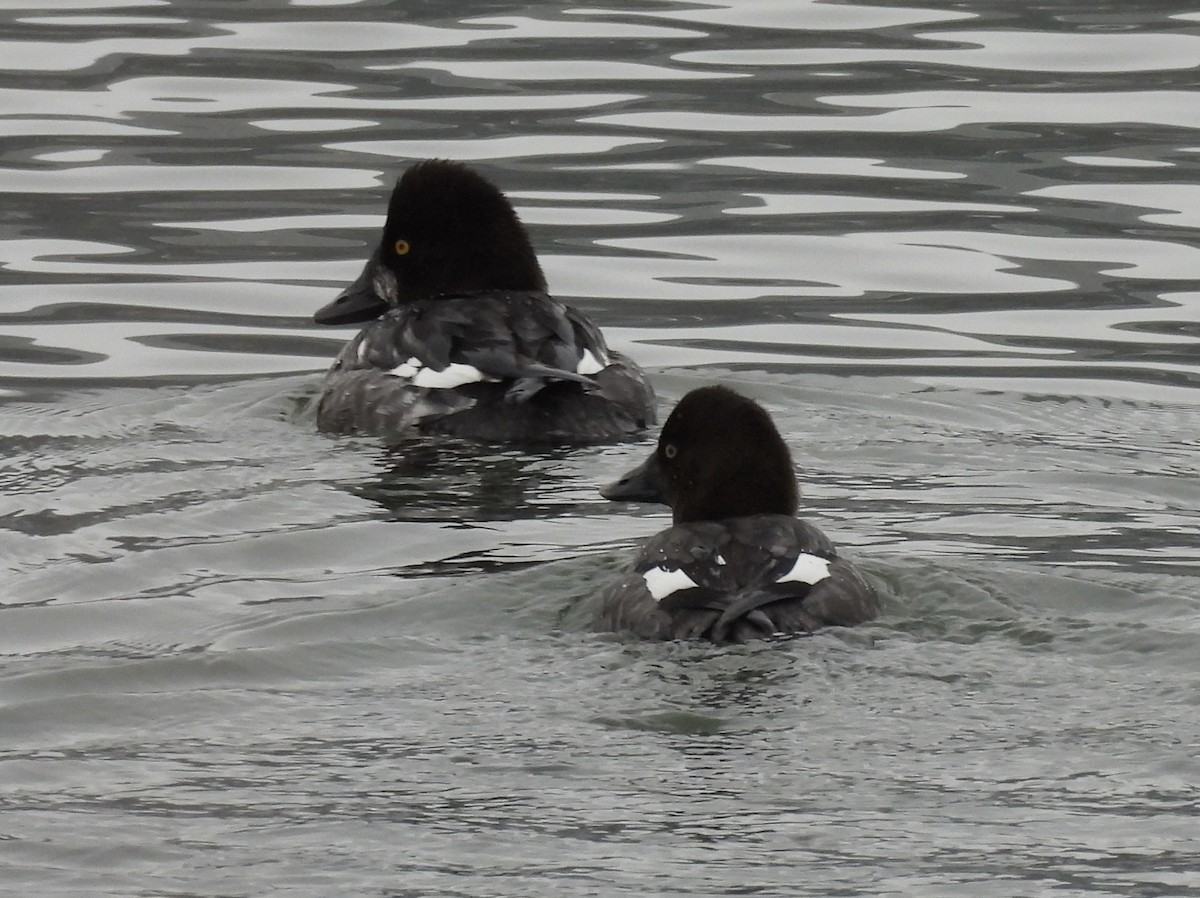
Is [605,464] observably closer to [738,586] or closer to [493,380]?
[493,380]

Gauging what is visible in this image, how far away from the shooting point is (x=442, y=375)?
1134cm

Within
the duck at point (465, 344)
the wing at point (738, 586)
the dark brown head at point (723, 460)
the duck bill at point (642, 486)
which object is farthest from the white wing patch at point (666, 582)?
the duck at point (465, 344)

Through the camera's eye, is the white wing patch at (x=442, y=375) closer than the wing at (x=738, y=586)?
No

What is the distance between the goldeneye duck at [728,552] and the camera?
783cm

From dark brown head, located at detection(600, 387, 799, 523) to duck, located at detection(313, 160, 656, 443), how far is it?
2042mm

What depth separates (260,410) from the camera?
1202 centimetres

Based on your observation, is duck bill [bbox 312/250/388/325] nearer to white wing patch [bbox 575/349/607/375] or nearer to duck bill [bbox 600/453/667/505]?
white wing patch [bbox 575/349/607/375]

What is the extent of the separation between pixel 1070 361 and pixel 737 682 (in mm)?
5957

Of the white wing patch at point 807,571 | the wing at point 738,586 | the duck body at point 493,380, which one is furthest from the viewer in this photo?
the duck body at point 493,380

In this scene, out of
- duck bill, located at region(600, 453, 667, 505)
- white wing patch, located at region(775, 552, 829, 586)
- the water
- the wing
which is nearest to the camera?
the water

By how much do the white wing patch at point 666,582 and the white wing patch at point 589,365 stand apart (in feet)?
10.6

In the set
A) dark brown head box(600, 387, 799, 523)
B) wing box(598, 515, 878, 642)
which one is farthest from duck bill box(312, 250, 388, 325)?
wing box(598, 515, 878, 642)

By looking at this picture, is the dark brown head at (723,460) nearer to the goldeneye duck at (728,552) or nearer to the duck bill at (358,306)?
the goldeneye duck at (728,552)

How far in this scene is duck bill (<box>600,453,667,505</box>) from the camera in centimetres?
919
